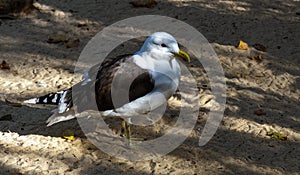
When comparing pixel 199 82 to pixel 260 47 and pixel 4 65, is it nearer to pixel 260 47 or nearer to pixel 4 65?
pixel 260 47

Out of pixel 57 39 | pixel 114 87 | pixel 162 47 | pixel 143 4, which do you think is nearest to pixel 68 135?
pixel 114 87

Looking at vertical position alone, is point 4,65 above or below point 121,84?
below

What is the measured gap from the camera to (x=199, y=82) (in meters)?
6.74

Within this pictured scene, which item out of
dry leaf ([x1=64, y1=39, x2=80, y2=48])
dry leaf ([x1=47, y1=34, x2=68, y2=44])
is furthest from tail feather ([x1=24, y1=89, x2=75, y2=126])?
dry leaf ([x1=47, y1=34, x2=68, y2=44])

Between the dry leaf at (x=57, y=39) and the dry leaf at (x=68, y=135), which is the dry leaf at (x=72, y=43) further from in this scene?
the dry leaf at (x=68, y=135)

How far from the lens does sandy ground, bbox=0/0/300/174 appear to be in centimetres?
515

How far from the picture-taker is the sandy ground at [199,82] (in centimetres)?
515

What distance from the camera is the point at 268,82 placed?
6.76m

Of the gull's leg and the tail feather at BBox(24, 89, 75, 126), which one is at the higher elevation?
the tail feather at BBox(24, 89, 75, 126)

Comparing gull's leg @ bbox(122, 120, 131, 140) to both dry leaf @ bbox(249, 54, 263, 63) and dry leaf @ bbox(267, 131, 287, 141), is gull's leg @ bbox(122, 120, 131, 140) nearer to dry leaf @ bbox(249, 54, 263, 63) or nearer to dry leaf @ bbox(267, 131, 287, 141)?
dry leaf @ bbox(267, 131, 287, 141)

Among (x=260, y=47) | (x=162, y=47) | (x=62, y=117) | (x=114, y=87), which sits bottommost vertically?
(x=62, y=117)

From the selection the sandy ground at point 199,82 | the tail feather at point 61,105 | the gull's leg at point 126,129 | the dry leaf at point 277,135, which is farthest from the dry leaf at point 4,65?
the dry leaf at point 277,135

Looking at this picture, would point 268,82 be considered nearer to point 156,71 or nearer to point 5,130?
point 156,71

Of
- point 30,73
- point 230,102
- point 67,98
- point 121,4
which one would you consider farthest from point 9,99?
point 121,4
